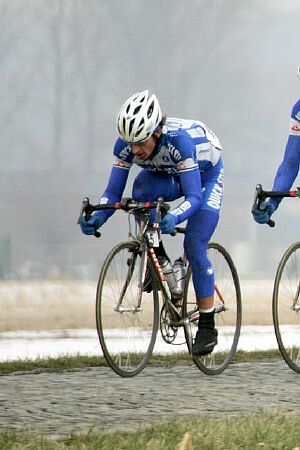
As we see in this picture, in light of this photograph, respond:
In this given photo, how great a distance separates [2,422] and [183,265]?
2.46 meters

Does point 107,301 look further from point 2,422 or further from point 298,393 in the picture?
point 2,422

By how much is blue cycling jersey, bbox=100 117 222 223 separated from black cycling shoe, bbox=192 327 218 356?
2.65 feet

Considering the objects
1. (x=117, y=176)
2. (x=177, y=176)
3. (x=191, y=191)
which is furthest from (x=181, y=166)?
(x=117, y=176)

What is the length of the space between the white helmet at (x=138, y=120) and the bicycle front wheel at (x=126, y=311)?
594mm

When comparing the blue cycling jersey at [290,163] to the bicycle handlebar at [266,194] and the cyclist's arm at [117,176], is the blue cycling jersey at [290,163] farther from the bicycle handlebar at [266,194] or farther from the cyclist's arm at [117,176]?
the cyclist's arm at [117,176]

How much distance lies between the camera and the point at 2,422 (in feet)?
27.0

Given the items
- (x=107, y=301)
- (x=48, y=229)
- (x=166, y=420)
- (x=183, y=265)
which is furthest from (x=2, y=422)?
(x=48, y=229)

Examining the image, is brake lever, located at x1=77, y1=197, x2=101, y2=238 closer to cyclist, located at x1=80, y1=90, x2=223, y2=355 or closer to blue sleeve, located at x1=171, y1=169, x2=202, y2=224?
cyclist, located at x1=80, y1=90, x2=223, y2=355

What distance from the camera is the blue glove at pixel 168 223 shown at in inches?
382

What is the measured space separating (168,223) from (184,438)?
2.61 metres

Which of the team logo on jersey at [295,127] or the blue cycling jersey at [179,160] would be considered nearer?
the blue cycling jersey at [179,160]

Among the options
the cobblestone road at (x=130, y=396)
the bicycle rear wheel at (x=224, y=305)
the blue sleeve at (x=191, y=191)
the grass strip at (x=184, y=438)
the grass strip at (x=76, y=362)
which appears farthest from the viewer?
the grass strip at (x=76, y=362)

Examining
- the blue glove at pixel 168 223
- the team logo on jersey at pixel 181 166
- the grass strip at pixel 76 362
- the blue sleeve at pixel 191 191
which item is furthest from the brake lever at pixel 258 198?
the grass strip at pixel 76 362

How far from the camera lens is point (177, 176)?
10.2 m
